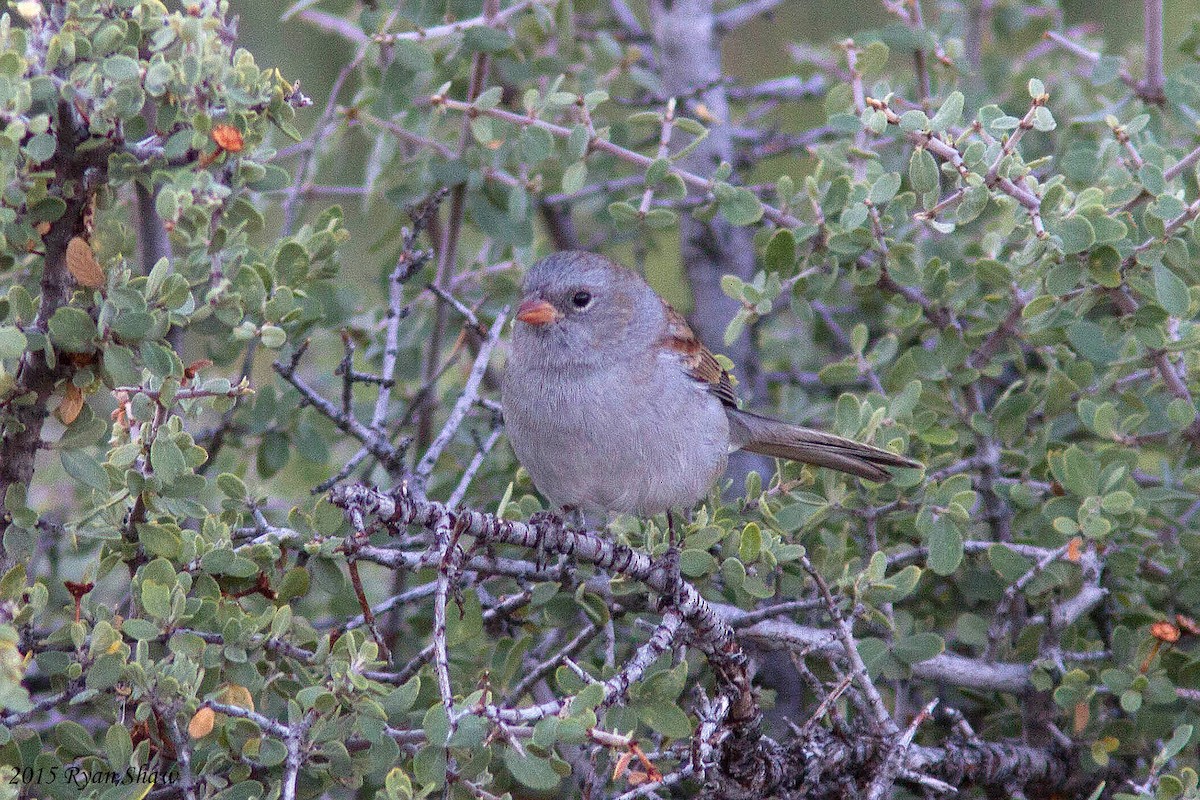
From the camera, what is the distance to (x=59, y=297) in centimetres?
249

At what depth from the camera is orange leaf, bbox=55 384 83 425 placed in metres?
2.51

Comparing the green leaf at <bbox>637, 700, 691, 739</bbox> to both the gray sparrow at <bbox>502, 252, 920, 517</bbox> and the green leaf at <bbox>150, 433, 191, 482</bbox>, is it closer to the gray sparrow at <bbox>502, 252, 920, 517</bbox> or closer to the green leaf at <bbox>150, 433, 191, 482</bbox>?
the gray sparrow at <bbox>502, 252, 920, 517</bbox>

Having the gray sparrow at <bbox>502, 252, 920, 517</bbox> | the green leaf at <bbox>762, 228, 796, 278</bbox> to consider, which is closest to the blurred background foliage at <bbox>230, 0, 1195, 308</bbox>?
the gray sparrow at <bbox>502, 252, 920, 517</bbox>

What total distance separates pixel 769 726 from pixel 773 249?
1.34m

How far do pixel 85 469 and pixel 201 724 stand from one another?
1.90 feet

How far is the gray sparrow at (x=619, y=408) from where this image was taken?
3400 mm

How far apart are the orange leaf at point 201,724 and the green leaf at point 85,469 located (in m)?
0.52

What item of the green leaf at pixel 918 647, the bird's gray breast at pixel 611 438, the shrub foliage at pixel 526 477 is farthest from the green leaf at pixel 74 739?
the green leaf at pixel 918 647

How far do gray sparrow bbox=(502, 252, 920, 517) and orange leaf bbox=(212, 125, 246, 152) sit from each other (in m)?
1.29

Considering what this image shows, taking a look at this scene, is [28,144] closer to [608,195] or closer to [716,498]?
[716,498]

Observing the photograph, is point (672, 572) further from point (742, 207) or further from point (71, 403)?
point (71, 403)

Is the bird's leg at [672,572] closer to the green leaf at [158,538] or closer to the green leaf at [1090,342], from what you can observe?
the green leaf at [158,538]

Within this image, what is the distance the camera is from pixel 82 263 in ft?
7.84

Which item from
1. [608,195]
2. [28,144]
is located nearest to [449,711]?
[28,144]
